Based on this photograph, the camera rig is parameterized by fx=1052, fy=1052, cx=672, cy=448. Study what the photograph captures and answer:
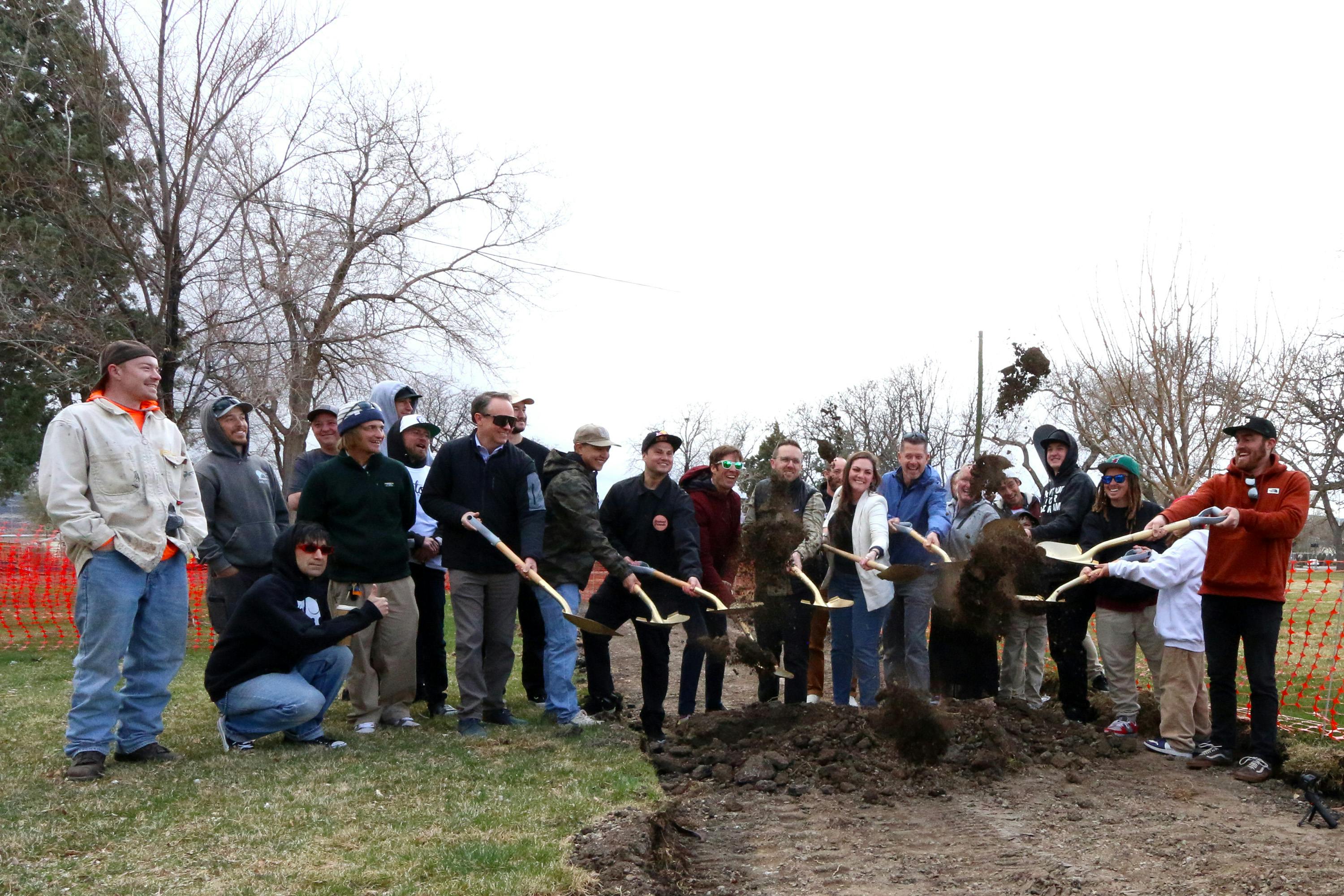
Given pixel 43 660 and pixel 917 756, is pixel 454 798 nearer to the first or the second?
pixel 917 756

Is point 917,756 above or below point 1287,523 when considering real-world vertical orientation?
below

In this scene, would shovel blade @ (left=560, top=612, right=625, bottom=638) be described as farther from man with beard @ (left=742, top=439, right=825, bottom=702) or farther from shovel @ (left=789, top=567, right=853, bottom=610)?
shovel @ (left=789, top=567, right=853, bottom=610)

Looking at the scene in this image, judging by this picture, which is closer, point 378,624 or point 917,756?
point 917,756

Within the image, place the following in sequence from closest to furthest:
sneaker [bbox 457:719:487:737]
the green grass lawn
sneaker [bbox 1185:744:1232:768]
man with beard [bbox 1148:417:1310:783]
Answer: the green grass lawn < man with beard [bbox 1148:417:1310:783] < sneaker [bbox 1185:744:1232:768] < sneaker [bbox 457:719:487:737]

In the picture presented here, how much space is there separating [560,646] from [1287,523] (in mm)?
4308

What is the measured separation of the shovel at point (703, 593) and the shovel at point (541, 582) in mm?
427

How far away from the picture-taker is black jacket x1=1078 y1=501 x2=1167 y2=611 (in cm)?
680

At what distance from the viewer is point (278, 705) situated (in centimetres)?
589

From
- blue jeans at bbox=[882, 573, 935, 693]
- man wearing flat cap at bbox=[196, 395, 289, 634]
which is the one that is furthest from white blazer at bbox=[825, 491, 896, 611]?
man wearing flat cap at bbox=[196, 395, 289, 634]

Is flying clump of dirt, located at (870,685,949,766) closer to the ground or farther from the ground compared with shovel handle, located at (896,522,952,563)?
closer to the ground

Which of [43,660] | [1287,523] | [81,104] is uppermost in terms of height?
[81,104]

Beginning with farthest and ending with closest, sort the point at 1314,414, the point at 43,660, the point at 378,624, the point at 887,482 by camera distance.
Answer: the point at 1314,414, the point at 43,660, the point at 887,482, the point at 378,624

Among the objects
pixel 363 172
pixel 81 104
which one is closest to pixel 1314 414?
pixel 363 172

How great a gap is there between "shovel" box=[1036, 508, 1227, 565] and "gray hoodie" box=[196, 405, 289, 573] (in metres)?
5.01
